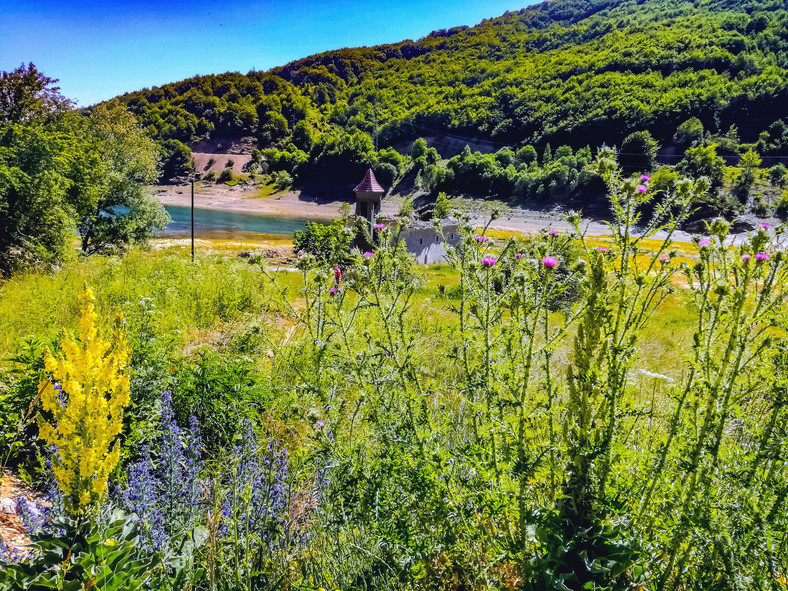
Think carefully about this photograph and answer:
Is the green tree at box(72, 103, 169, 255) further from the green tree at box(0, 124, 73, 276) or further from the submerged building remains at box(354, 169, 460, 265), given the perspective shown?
the submerged building remains at box(354, 169, 460, 265)

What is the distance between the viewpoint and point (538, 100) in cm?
11388

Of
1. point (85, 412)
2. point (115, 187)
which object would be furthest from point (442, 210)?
point (115, 187)

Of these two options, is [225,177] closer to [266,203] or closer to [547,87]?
[266,203]

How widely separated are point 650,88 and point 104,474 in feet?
408

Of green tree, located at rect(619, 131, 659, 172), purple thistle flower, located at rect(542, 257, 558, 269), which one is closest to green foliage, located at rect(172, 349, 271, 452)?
purple thistle flower, located at rect(542, 257, 558, 269)

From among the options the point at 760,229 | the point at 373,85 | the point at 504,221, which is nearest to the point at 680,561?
the point at 760,229

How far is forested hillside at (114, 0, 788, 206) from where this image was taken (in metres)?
83.4

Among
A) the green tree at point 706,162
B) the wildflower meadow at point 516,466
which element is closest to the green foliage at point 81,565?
the wildflower meadow at point 516,466

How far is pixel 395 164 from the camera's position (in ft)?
346

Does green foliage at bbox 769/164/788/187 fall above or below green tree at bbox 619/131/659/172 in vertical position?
below

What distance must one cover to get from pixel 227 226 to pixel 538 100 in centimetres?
9416

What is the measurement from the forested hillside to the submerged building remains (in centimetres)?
5518

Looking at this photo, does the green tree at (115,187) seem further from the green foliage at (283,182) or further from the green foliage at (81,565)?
the green foliage at (283,182)

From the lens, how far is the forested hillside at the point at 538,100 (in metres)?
83.4
